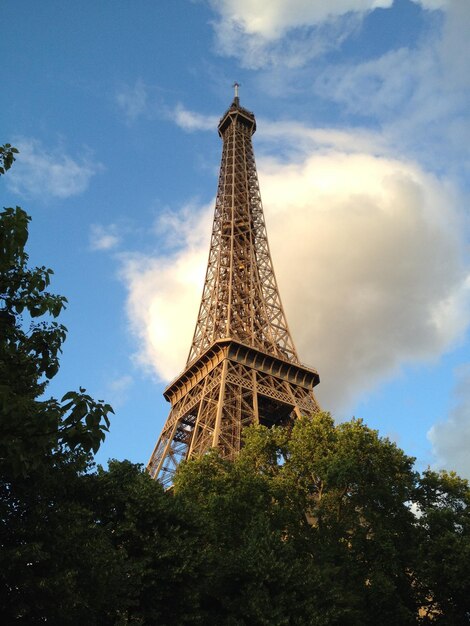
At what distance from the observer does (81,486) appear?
18.8 meters

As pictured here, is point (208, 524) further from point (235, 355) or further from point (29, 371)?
point (235, 355)

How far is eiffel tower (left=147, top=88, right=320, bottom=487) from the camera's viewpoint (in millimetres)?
44906

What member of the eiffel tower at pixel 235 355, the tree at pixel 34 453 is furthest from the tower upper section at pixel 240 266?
the tree at pixel 34 453

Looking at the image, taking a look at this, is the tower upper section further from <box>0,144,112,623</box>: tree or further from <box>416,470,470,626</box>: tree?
<box>0,144,112,623</box>: tree

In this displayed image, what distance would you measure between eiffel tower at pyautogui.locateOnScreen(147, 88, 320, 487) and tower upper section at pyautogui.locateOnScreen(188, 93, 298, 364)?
10 centimetres

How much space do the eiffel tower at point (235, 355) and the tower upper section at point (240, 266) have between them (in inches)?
4.0

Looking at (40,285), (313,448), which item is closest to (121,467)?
(313,448)

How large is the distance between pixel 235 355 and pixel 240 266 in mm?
16210

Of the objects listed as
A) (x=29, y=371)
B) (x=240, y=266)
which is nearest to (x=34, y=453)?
(x=29, y=371)

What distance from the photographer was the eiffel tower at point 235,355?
44906mm

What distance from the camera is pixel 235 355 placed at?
49.2 meters

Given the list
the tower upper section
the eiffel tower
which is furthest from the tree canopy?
the tower upper section

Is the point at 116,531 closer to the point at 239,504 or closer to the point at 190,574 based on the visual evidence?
the point at 190,574

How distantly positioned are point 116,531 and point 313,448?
13036 millimetres
